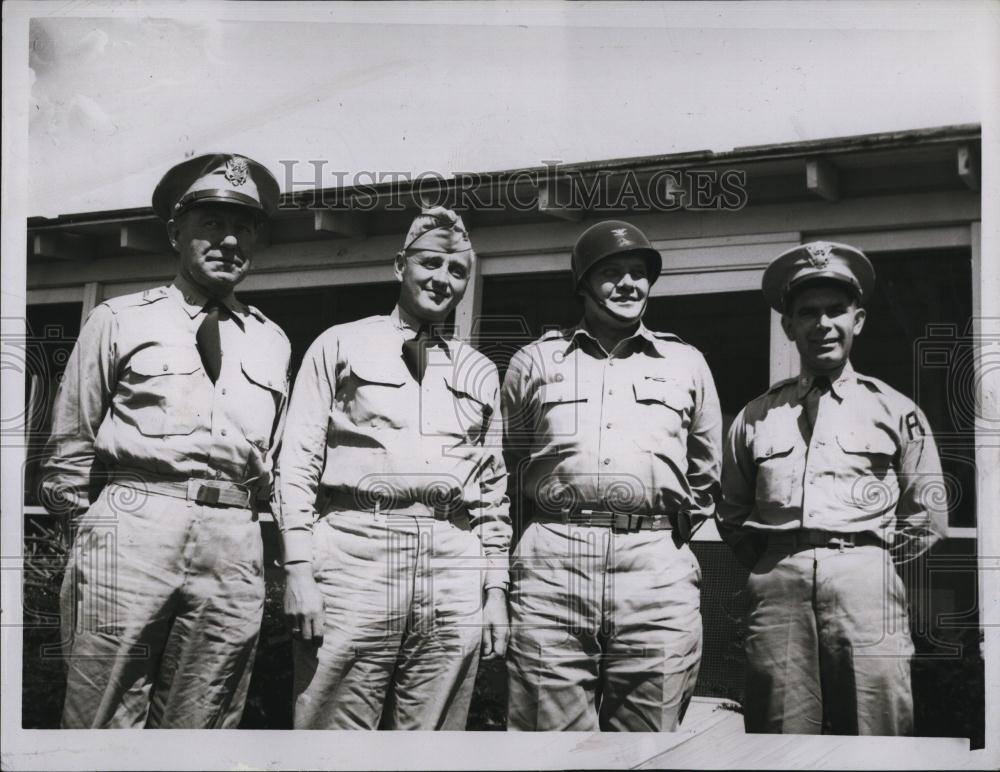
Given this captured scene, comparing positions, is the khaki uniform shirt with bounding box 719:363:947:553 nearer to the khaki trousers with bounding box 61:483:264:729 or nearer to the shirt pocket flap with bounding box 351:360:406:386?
the shirt pocket flap with bounding box 351:360:406:386

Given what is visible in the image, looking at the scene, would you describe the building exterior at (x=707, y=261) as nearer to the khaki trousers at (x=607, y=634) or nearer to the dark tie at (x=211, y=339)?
the dark tie at (x=211, y=339)

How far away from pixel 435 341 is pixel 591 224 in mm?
856

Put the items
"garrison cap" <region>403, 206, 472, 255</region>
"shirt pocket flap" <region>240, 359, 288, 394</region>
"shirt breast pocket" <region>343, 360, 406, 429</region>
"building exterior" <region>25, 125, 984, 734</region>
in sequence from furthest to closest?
"building exterior" <region>25, 125, 984, 734</region> < "garrison cap" <region>403, 206, 472, 255</region> < "shirt pocket flap" <region>240, 359, 288, 394</region> < "shirt breast pocket" <region>343, 360, 406, 429</region>

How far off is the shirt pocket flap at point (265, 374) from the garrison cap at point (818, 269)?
6.65ft

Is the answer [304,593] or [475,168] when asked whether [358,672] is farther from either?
[475,168]

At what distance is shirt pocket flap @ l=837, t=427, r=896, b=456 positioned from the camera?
4711mm

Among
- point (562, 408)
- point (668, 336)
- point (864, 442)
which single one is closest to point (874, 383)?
point (864, 442)

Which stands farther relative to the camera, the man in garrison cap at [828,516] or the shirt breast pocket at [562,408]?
the shirt breast pocket at [562,408]

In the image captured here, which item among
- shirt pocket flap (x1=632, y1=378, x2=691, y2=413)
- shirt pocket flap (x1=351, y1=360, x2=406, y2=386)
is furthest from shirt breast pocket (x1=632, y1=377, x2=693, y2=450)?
shirt pocket flap (x1=351, y1=360, x2=406, y2=386)

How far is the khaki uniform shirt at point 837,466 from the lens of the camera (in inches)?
183

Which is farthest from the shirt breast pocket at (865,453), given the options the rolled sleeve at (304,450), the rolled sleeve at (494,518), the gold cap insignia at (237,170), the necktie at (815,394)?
the gold cap insignia at (237,170)

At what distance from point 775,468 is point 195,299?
2.41m

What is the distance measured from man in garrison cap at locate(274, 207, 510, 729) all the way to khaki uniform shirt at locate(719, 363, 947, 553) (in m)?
0.99

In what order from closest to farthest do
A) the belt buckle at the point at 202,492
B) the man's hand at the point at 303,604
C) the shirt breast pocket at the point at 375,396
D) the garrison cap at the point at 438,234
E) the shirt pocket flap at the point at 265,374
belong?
the man's hand at the point at 303,604 → the belt buckle at the point at 202,492 → the shirt breast pocket at the point at 375,396 → the shirt pocket flap at the point at 265,374 → the garrison cap at the point at 438,234
